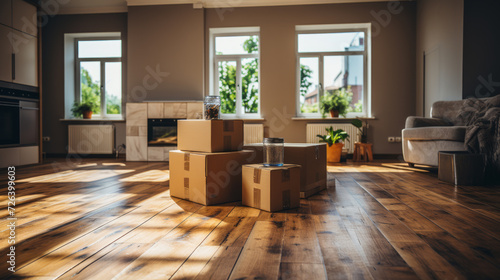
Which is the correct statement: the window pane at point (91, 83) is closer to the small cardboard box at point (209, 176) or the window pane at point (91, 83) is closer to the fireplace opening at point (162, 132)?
the fireplace opening at point (162, 132)

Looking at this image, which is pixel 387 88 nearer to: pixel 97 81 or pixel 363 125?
pixel 363 125

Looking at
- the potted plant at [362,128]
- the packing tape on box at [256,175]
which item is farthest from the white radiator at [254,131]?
the packing tape on box at [256,175]

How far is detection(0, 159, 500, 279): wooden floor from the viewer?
1221mm

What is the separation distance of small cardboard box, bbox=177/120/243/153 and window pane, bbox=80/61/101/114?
5.01 metres

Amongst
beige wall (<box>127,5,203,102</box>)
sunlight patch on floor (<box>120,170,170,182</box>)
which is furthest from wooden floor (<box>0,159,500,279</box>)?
beige wall (<box>127,5,203,102</box>)

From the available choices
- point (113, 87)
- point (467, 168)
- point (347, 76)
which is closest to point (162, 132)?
point (113, 87)

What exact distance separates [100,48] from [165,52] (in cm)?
156

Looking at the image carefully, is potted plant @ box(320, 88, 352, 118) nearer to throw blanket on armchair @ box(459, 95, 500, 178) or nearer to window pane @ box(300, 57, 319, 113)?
window pane @ box(300, 57, 319, 113)

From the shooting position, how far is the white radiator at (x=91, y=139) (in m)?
6.63

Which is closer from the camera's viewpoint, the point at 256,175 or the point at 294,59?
the point at 256,175

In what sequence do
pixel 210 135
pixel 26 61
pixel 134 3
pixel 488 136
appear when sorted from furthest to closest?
pixel 134 3 → pixel 26 61 → pixel 488 136 → pixel 210 135

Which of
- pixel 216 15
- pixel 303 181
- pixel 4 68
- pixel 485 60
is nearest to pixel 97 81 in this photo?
pixel 4 68

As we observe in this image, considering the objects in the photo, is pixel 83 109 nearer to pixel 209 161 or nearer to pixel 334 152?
pixel 334 152

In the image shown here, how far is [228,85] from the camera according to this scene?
6.77 metres
